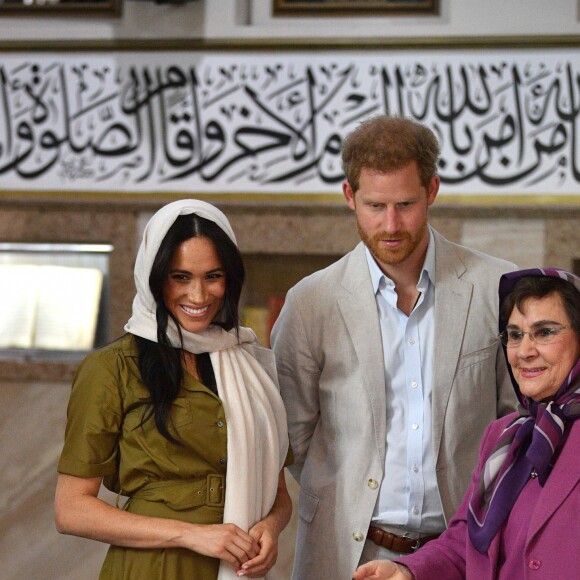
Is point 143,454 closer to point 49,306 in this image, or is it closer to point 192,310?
point 192,310

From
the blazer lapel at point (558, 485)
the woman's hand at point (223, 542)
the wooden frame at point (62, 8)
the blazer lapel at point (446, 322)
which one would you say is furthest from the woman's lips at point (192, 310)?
the wooden frame at point (62, 8)

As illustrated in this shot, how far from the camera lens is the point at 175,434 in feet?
6.65

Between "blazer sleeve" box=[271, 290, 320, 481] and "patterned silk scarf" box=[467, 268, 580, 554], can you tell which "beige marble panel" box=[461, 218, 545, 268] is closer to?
"blazer sleeve" box=[271, 290, 320, 481]

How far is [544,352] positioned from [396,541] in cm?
71

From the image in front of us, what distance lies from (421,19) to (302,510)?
3050 mm

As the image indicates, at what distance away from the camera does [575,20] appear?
15.2 feet

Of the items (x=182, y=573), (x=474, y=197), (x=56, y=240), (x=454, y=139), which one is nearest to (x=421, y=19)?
(x=454, y=139)

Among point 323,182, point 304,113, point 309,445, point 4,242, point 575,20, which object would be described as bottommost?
point 309,445

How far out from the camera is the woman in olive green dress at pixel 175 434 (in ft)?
6.63

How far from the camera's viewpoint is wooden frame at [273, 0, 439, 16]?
4758 millimetres

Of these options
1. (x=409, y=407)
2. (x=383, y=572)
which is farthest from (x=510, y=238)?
(x=383, y=572)

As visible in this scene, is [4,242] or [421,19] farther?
[4,242]

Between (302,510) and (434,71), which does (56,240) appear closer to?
(434,71)

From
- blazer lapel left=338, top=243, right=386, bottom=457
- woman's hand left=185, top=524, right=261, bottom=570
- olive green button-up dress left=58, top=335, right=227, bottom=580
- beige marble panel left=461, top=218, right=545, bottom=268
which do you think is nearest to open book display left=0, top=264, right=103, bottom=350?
beige marble panel left=461, top=218, right=545, bottom=268
